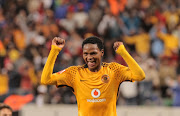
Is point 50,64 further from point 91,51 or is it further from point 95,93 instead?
point 95,93

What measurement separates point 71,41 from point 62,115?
318 centimetres

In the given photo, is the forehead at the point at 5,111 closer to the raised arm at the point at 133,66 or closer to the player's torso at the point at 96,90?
the player's torso at the point at 96,90

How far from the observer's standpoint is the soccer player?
5211mm

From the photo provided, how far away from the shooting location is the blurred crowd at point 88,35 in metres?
11.4

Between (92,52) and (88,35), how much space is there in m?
8.54

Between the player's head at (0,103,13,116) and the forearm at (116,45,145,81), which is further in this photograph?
the player's head at (0,103,13,116)

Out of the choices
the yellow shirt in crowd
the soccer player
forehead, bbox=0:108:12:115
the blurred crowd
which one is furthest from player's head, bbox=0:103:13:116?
the yellow shirt in crowd

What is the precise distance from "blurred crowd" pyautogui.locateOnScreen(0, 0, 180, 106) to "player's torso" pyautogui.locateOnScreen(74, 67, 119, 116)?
583 cm

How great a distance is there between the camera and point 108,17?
14297 mm

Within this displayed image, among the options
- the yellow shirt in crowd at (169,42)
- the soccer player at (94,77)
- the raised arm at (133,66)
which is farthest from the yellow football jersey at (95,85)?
the yellow shirt in crowd at (169,42)

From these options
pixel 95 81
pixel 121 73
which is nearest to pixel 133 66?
pixel 121 73

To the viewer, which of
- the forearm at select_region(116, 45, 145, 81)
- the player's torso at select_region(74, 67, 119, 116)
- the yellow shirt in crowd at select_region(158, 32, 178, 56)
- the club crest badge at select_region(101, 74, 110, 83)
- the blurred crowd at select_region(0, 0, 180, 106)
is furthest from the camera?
the yellow shirt in crowd at select_region(158, 32, 178, 56)

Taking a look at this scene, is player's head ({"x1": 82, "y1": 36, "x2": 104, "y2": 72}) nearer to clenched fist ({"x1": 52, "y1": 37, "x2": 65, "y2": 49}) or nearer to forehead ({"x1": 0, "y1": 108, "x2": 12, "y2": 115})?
clenched fist ({"x1": 52, "y1": 37, "x2": 65, "y2": 49})

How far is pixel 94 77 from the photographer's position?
5.38 metres
